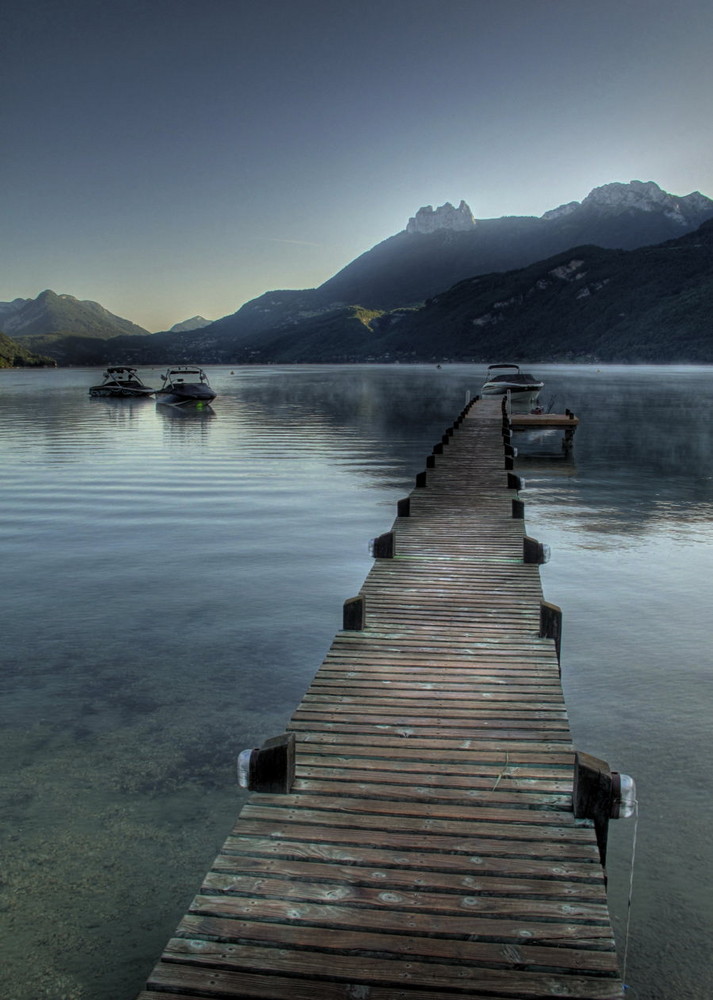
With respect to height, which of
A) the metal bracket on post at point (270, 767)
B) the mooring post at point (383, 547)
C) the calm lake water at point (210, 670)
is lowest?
the calm lake water at point (210, 670)

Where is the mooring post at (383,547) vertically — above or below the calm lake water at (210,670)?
above

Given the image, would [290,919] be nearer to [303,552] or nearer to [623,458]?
[303,552]

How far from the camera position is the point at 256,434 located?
56562mm

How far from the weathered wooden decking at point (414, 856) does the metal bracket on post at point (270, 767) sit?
0.38ft

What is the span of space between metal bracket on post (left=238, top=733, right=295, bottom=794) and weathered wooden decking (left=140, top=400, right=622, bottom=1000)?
4.6 inches

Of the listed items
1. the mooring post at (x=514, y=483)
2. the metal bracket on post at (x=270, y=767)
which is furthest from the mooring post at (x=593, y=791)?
the mooring post at (x=514, y=483)

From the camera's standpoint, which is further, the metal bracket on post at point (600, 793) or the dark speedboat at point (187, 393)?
the dark speedboat at point (187, 393)

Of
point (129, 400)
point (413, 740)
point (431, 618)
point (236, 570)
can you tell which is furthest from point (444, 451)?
point (129, 400)

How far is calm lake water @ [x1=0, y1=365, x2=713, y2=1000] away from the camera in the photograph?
6965mm

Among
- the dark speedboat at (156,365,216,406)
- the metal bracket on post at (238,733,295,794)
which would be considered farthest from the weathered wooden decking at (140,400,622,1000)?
the dark speedboat at (156,365,216,406)

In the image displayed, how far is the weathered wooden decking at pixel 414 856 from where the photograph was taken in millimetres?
4859

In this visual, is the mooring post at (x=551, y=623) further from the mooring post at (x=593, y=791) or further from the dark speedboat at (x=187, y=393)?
the dark speedboat at (x=187, y=393)

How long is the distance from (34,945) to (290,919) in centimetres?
283

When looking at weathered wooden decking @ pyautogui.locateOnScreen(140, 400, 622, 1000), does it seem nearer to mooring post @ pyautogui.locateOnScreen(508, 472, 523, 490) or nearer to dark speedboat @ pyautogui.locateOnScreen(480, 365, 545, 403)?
mooring post @ pyautogui.locateOnScreen(508, 472, 523, 490)
